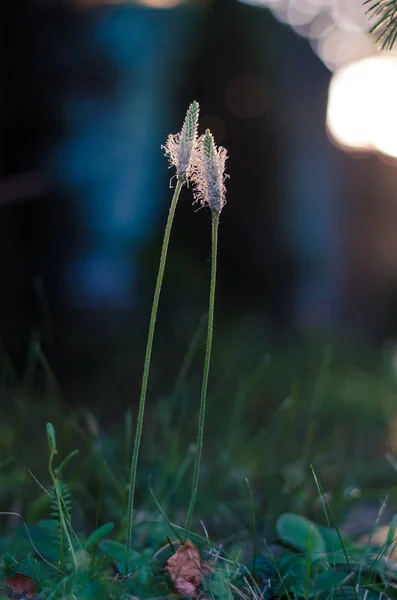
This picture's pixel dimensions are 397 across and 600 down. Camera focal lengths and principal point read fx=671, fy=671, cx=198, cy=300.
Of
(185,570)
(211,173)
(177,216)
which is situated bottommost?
(185,570)

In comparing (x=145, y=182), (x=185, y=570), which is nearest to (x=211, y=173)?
(x=185, y=570)

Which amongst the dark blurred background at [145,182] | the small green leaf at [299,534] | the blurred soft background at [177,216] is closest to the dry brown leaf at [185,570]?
the small green leaf at [299,534]

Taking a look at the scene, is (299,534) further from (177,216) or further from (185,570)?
(177,216)

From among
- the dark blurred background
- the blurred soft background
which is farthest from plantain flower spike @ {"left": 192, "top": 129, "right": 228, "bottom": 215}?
the dark blurred background

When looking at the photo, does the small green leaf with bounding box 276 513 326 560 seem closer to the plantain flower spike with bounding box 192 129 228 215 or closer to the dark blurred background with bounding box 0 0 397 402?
the plantain flower spike with bounding box 192 129 228 215

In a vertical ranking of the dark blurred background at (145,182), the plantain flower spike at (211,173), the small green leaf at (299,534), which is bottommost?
the small green leaf at (299,534)

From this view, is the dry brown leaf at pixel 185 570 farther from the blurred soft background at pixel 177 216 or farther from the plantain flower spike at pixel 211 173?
the blurred soft background at pixel 177 216
